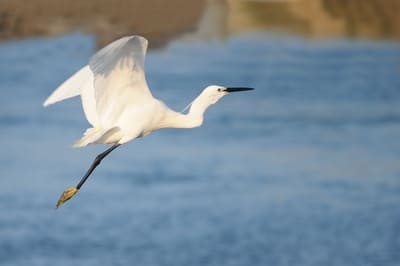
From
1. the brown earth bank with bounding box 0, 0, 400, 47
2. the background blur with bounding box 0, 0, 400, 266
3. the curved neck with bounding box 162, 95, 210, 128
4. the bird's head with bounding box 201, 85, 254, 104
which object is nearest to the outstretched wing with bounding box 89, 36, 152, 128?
the curved neck with bounding box 162, 95, 210, 128

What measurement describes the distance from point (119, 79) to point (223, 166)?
323 inches

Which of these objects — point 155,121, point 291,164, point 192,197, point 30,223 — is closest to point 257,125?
point 291,164

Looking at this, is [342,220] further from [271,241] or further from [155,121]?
[155,121]

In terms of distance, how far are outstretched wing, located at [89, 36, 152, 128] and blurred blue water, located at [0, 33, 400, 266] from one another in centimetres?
617

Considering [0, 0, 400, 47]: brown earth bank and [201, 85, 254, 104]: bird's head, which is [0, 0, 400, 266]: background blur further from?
[201, 85, 254, 104]: bird's head

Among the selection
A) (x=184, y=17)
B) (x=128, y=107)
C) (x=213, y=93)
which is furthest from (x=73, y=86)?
(x=184, y=17)

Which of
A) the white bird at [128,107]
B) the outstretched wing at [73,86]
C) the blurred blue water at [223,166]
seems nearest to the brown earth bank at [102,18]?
the blurred blue water at [223,166]

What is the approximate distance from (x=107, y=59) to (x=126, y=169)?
8.57 m

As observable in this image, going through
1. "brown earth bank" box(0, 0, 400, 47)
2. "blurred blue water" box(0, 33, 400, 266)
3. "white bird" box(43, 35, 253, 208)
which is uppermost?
"white bird" box(43, 35, 253, 208)

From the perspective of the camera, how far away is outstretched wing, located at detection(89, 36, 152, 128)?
625 cm

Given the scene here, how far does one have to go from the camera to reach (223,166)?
14758 mm

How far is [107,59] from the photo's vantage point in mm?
6207

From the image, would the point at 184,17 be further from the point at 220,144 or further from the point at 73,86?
the point at 73,86

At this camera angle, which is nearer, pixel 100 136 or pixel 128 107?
pixel 100 136
